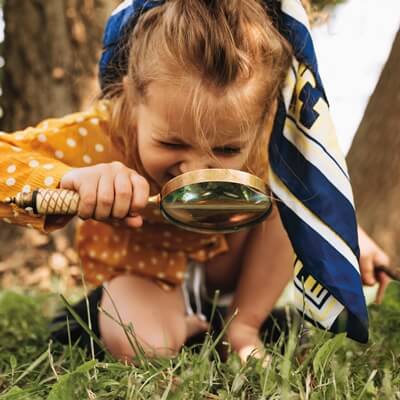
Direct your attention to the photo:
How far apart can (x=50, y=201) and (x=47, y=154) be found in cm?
43

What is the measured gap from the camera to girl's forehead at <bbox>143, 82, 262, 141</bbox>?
1294 millimetres

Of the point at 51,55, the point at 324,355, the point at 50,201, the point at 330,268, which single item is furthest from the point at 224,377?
the point at 51,55

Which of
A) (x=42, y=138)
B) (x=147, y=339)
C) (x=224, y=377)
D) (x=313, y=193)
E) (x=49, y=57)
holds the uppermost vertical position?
(x=313, y=193)

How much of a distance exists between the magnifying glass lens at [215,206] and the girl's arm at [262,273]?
0.32 metres

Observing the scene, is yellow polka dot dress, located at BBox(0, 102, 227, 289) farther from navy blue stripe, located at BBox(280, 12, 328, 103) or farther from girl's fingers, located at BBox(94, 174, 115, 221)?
navy blue stripe, located at BBox(280, 12, 328, 103)

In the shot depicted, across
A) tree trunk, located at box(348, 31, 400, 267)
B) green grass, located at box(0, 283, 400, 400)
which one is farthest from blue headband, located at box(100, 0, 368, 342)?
tree trunk, located at box(348, 31, 400, 267)

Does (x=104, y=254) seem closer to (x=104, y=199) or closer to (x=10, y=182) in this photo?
(x=10, y=182)

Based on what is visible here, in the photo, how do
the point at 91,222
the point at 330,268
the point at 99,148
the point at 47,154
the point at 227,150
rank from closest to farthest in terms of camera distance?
the point at 330,268
the point at 227,150
the point at 47,154
the point at 99,148
the point at 91,222

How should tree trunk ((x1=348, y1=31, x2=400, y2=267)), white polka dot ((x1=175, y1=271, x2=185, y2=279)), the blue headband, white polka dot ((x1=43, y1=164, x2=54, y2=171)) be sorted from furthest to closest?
tree trunk ((x1=348, y1=31, x2=400, y2=267))
white polka dot ((x1=175, y1=271, x2=185, y2=279))
white polka dot ((x1=43, y1=164, x2=54, y2=171))
the blue headband

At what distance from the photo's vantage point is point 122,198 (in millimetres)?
1195

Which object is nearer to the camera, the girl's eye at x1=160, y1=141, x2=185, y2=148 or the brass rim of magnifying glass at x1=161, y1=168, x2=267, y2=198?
the brass rim of magnifying glass at x1=161, y1=168, x2=267, y2=198

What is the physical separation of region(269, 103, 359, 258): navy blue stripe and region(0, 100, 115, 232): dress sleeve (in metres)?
0.51

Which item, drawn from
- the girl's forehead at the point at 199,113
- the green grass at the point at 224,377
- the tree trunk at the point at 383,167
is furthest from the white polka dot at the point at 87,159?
the tree trunk at the point at 383,167

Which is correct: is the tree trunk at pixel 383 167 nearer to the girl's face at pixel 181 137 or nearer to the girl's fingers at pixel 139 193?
the girl's face at pixel 181 137
